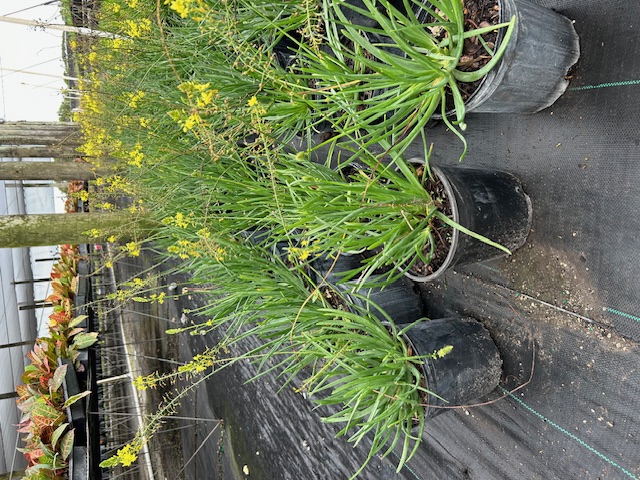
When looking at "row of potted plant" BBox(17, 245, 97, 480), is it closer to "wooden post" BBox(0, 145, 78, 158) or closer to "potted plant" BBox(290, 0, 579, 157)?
"wooden post" BBox(0, 145, 78, 158)

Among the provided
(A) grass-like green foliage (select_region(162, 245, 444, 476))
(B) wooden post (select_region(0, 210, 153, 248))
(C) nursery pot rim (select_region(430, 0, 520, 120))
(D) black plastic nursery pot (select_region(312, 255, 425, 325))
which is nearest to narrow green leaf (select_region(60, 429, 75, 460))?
(B) wooden post (select_region(0, 210, 153, 248))

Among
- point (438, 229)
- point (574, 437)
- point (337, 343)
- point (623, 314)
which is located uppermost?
point (438, 229)

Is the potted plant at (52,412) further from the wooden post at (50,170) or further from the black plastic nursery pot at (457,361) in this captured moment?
the black plastic nursery pot at (457,361)

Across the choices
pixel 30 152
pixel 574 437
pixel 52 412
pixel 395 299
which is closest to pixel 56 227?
pixel 30 152

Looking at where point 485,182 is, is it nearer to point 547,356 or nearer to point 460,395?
point 547,356

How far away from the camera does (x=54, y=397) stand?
129 inches

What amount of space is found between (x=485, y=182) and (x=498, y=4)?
1.60 feet

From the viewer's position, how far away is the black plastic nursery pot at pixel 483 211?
125 cm

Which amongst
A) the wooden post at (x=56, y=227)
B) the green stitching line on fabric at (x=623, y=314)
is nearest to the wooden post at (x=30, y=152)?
the wooden post at (x=56, y=227)

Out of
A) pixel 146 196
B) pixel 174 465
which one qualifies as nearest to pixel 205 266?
pixel 146 196

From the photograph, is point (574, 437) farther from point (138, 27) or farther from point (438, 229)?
point (138, 27)

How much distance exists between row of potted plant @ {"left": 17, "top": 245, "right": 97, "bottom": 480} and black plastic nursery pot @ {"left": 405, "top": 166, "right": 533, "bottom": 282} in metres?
2.97

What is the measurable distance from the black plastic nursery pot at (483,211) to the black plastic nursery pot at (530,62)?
0.21 m

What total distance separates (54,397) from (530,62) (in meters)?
3.75
